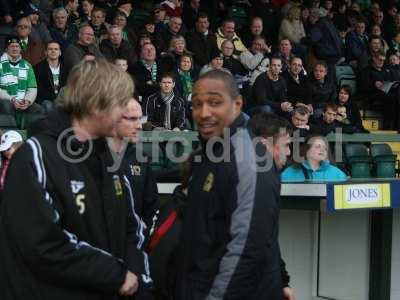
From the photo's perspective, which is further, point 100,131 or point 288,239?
point 288,239

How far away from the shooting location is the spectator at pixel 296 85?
11797mm

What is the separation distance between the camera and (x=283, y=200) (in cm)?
538

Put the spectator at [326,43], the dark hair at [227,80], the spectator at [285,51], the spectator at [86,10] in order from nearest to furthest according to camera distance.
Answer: the dark hair at [227,80], the spectator at [86,10], the spectator at [285,51], the spectator at [326,43]

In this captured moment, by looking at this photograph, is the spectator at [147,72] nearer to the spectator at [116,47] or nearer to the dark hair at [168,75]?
the spectator at [116,47]

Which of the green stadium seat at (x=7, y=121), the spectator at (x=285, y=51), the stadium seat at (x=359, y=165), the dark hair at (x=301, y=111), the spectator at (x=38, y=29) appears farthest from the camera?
the spectator at (x=285, y=51)

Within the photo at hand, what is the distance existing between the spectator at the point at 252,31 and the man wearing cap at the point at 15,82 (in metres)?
5.18

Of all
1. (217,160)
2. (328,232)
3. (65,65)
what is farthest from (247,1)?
(217,160)

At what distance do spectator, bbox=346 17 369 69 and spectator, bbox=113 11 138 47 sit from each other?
4483 millimetres

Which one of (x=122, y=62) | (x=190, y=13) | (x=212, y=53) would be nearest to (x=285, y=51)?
(x=212, y=53)

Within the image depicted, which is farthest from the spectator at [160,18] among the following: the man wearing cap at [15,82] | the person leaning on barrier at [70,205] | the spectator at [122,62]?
the person leaning on barrier at [70,205]

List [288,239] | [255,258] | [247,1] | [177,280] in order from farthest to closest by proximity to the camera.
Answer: [247,1]
[288,239]
[177,280]
[255,258]

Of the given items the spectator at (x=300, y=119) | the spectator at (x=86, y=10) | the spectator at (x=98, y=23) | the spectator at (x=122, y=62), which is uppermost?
the spectator at (x=86, y=10)

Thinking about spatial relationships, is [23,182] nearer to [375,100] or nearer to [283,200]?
[283,200]

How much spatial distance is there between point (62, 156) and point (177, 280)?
683mm
